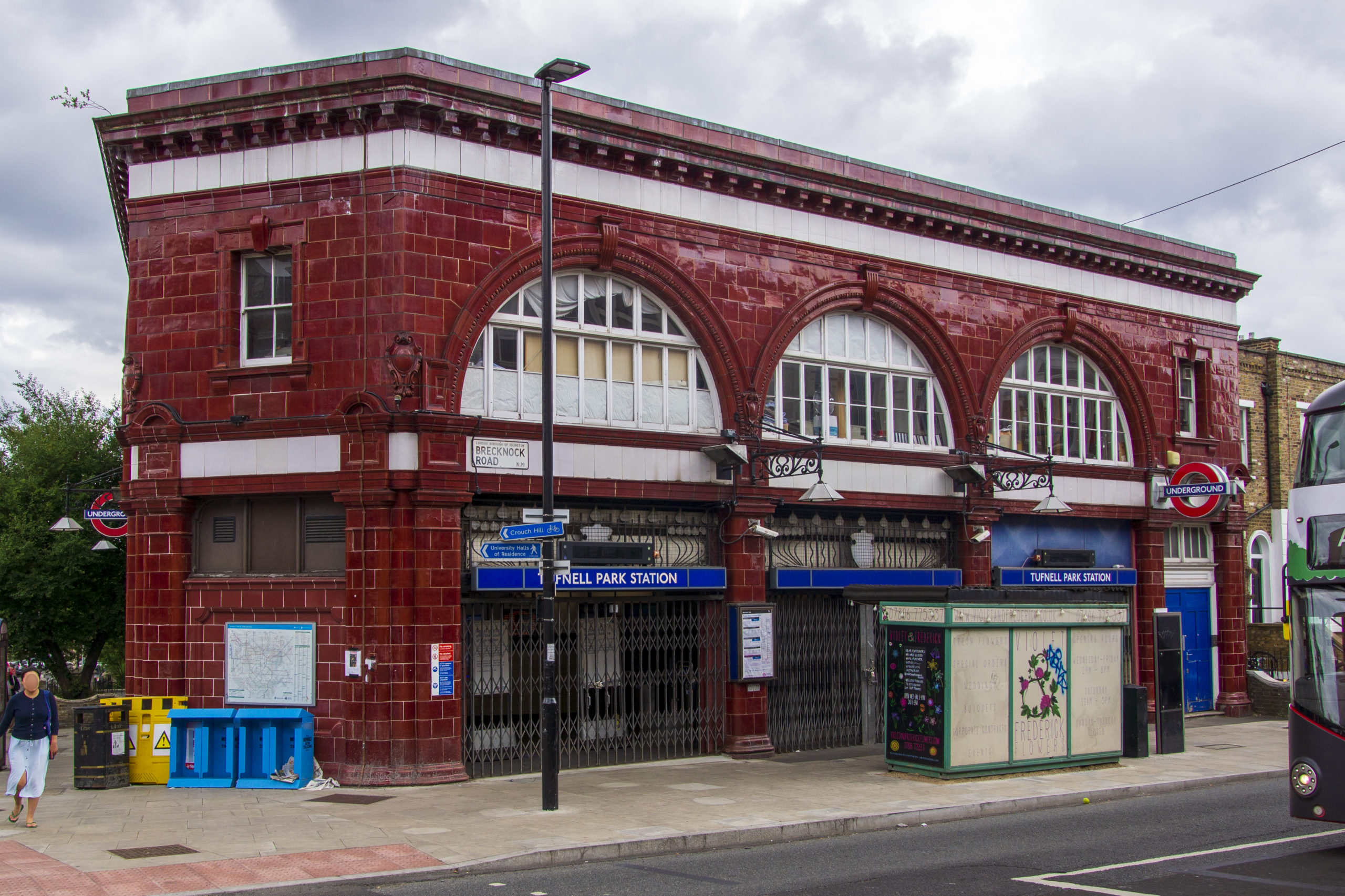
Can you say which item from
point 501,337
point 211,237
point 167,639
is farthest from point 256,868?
point 211,237

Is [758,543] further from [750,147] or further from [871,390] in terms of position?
[750,147]

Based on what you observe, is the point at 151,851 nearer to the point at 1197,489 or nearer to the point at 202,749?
the point at 202,749

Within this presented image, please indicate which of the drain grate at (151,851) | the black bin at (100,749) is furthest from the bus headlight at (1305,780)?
the black bin at (100,749)

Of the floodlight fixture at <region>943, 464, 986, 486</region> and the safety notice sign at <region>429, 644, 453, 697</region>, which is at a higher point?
the floodlight fixture at <region>943, 464, 986, 486</region>

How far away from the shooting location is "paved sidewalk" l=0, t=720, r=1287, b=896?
442 inches

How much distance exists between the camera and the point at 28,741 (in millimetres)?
13258

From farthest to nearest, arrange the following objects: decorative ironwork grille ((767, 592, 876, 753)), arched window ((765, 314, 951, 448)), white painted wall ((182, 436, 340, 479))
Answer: arched window ((765, 314, 951, 448)) → decorative ironwork grille ((767, 592, 876, 753)) → white painted wall ((182, 436, 340, 479))

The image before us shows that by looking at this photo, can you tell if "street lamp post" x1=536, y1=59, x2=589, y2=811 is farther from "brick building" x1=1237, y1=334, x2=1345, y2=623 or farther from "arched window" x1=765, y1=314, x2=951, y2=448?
"brick building" x1=1237, y1=334, x2=1345, y2=623

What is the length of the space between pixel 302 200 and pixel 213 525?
477 cm

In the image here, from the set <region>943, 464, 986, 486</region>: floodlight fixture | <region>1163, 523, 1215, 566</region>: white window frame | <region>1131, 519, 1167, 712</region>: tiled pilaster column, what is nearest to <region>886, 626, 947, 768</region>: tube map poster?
<region>943, 464, 986, 486</region>: floodlight fixture

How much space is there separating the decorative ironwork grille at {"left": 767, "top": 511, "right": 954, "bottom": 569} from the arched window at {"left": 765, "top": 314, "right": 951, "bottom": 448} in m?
1.39

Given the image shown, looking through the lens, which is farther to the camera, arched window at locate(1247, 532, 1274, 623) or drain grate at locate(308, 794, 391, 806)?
arched window at locate(1247, 532, 1274, 623)

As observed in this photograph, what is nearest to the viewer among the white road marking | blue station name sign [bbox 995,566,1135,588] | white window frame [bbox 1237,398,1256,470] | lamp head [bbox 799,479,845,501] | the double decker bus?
the white road marking

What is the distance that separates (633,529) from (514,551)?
4.67 m
